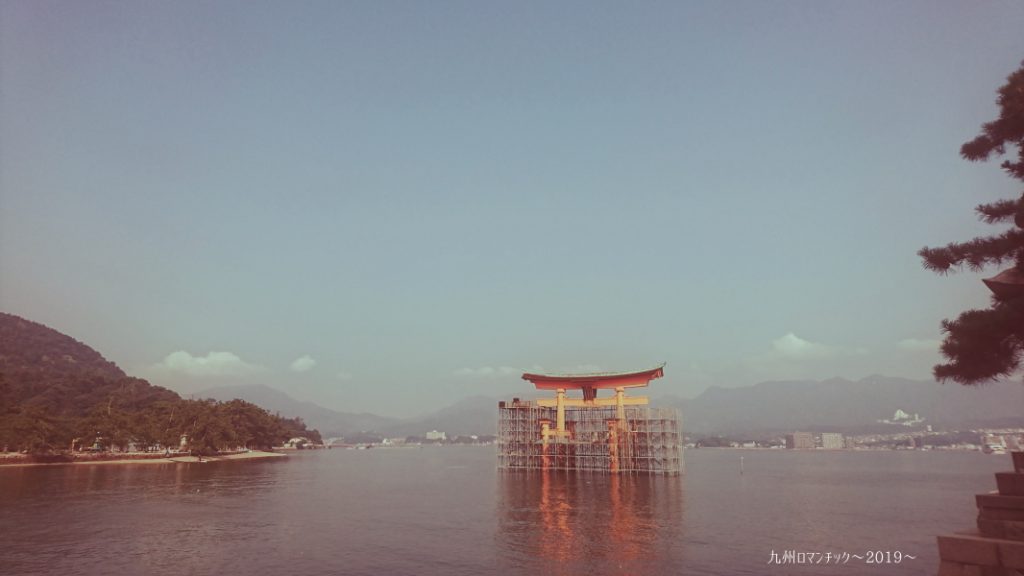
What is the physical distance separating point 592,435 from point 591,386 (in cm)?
798

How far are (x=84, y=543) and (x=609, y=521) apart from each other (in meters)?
27.4

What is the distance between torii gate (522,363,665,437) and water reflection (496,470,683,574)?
820 cm

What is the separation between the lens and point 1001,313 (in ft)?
33.7

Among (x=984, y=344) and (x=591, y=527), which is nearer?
(x=984, y=344)

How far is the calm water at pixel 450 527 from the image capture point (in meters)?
23.2

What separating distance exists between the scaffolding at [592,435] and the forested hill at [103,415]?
56.5 metres

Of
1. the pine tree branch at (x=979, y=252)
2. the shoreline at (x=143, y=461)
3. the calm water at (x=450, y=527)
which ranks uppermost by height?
the pine tree branch at (x=979, y=252)

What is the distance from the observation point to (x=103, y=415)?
8356cm

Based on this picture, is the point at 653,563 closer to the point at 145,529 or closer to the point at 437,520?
the point at 437,520

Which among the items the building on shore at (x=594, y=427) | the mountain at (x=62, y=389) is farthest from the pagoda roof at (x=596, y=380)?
the mountain at (x=62, y=389)

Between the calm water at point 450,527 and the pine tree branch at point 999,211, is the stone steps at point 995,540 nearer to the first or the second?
the pine tree branch at point 999,211

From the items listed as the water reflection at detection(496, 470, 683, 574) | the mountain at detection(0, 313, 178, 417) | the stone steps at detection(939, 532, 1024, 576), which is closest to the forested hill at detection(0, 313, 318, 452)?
the mountain at detection(0, 313, 178, 417)

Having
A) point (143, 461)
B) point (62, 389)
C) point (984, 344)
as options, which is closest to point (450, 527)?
point (984, 344)

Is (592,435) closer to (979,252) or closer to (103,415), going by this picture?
(979,252)
